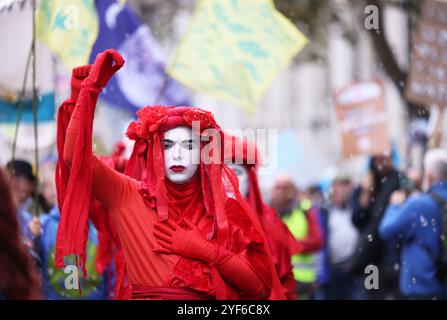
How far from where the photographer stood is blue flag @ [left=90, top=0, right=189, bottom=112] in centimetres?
923

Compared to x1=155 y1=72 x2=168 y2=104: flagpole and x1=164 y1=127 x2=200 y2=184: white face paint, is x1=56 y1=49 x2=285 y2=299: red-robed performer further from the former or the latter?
x1=155 y1=72 x2=168 y2=104: flagpole

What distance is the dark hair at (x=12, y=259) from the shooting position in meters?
4.65

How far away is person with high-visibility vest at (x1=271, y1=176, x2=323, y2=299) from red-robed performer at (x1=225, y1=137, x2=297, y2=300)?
2.74 meters

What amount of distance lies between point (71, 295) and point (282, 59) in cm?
250

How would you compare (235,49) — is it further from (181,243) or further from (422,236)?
(181,243)

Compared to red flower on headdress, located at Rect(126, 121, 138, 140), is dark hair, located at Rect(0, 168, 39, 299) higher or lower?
lower

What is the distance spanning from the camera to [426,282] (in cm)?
979

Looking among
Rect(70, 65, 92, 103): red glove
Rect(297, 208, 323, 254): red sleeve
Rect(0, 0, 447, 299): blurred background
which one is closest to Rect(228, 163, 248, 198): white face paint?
Rect(0, 0, 447, 299): blurred background

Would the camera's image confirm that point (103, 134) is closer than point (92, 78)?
No

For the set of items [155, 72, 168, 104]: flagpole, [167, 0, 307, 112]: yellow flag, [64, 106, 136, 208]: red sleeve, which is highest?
[167, 0, 307, 112]: yellow flag

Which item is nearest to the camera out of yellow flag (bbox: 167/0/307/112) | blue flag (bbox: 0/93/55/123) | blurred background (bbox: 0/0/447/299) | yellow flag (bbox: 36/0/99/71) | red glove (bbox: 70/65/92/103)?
red glove (bbox: 70/65/92/103)

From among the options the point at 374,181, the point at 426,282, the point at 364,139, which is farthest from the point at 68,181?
the point at 364,139

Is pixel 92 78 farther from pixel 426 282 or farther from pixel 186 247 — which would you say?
pixel 426 282

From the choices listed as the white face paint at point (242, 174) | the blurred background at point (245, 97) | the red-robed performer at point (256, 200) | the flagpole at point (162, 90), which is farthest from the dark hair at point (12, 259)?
the flagpole at point (162, 90)
